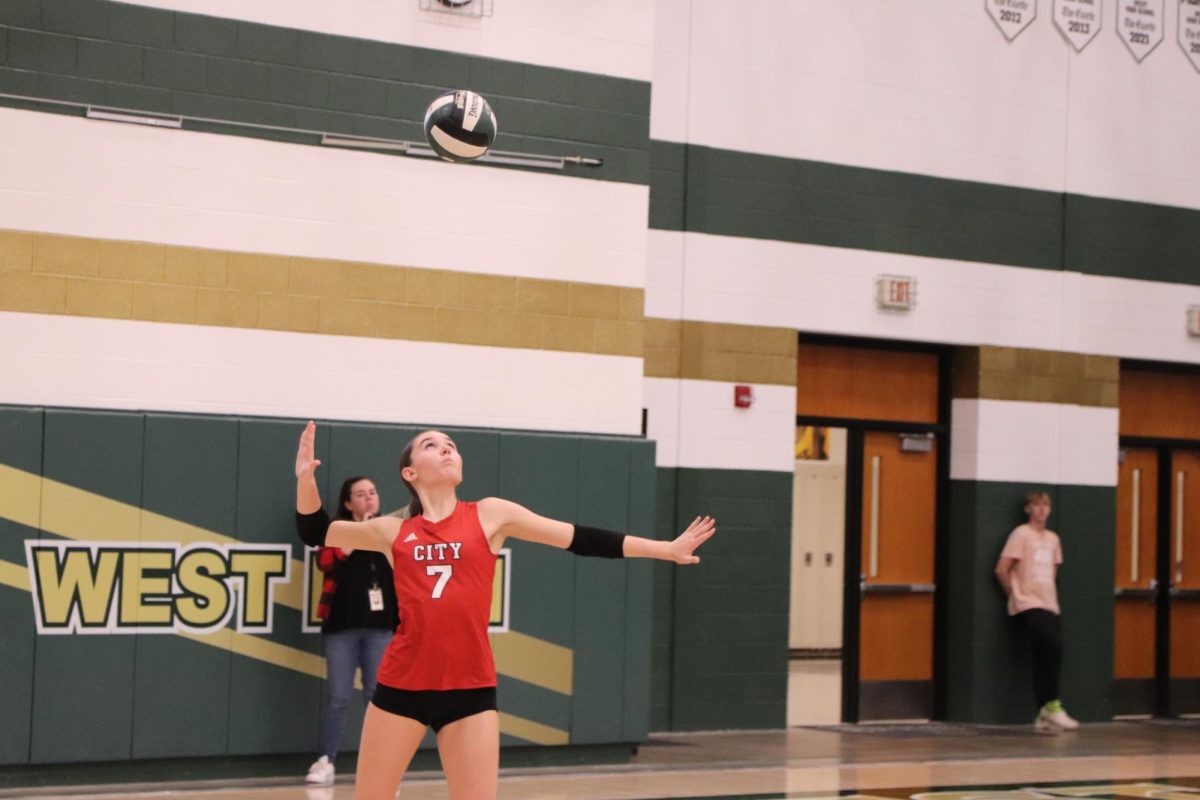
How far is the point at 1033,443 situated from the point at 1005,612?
1.46 m

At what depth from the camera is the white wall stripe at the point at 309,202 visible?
9453mm

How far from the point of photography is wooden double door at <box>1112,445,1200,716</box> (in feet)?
49.1

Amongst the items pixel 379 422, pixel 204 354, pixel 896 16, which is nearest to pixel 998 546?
pixel 896 16

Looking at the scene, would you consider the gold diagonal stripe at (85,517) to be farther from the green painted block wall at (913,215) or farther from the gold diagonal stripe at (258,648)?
the green painted block wall at (913,215)

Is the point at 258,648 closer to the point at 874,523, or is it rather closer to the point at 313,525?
the point at 313,525

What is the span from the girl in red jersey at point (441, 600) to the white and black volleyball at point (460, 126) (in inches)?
118

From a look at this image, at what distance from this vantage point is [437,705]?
5832 millimetres

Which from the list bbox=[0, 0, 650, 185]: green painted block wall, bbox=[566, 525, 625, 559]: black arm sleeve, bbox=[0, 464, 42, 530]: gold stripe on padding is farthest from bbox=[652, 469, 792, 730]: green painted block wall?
bbox=[566, 525, 625, 559]: black arm sleeve

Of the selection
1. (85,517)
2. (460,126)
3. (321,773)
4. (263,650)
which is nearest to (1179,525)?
(321,773)

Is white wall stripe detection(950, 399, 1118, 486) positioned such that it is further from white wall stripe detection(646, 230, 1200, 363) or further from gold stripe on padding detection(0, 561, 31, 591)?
gold stripe on padding detection(0, 561, 31, 591)

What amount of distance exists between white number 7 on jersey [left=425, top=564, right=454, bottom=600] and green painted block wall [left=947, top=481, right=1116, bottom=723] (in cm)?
865

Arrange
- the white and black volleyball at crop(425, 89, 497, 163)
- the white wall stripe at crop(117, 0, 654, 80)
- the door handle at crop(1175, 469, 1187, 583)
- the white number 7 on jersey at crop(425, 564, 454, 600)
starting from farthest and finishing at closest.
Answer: the door handle at crop(1175, 469, 1187, 583), the white wall stripe at crop(117, 0, 654, 80), the white and black volleyball at crop(425, 89, 497, 163), the white number 7 on jersey at crop(425, 564, 454, 600)

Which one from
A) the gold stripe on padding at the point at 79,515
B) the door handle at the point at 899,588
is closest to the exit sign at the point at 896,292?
the door handle at the point at 899,588

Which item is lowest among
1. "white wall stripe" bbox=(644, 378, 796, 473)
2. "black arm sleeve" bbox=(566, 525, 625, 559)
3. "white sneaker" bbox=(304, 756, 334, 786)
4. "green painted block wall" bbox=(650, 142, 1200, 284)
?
"white sneaker" bbox=(304, 756, 334, 786)
